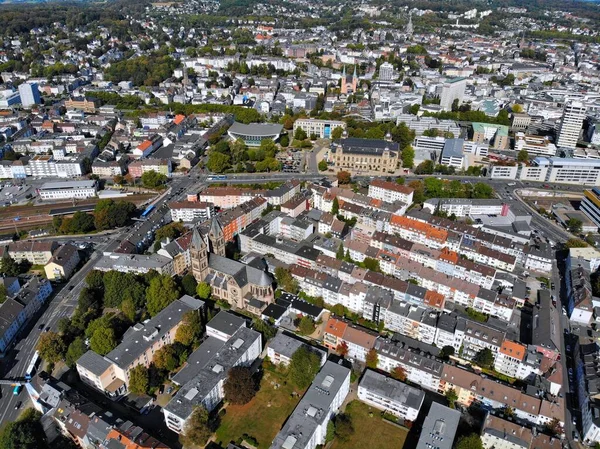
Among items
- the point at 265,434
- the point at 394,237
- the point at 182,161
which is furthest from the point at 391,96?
the point at 265,434

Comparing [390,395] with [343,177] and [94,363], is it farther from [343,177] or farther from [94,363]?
[343,177]

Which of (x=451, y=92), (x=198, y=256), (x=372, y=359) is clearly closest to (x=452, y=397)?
(x=372, y=359)

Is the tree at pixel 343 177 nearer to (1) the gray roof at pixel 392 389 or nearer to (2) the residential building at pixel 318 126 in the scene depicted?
(2) the residential building at pixel 318 126

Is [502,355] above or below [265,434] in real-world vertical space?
above

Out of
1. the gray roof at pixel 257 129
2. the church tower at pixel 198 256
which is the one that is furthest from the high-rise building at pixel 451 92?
the church tower at pixel 198 256

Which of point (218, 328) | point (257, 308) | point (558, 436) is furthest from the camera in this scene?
point (257, 308)

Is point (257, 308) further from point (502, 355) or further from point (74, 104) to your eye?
point (74, 104)
